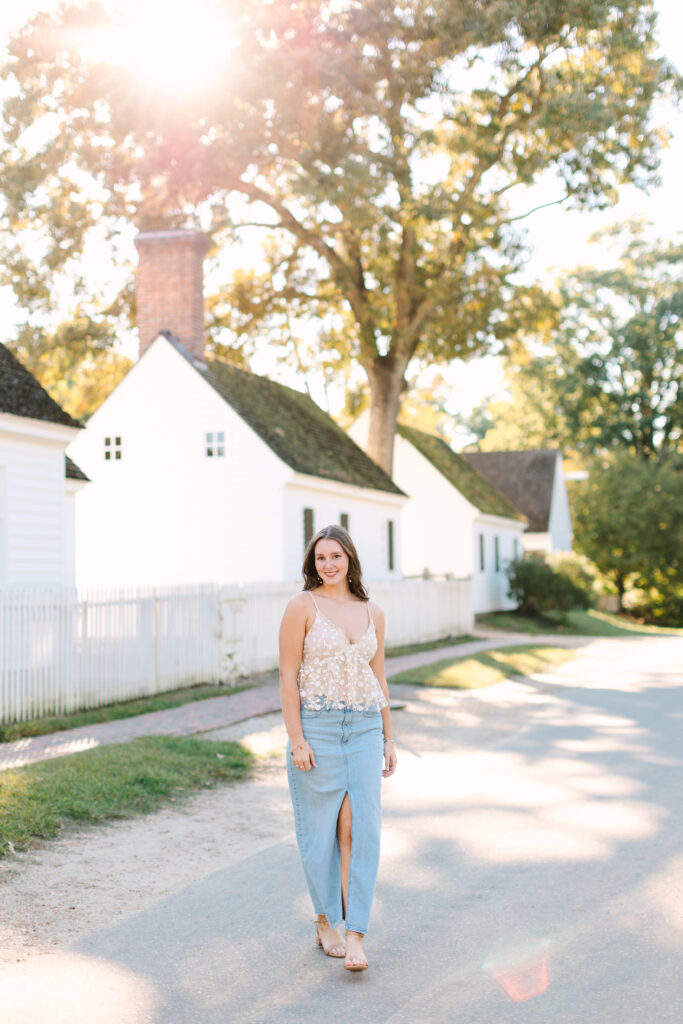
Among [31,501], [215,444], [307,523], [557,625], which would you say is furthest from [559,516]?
[31,501]

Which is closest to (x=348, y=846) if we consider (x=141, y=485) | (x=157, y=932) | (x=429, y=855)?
(x=157, y=932)

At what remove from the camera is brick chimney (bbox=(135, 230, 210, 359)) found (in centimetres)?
2341

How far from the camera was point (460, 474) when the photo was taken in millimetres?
39000

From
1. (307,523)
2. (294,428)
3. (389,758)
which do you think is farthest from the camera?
(294,428)

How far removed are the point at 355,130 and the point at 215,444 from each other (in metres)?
8.36

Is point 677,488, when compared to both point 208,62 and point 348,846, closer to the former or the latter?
point 208,62

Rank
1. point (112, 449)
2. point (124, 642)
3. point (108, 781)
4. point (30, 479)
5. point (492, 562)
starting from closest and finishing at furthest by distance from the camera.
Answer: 1. point (108, 781)
2. point (124, 642)
3. point (30, 479)
4. point (112, 449)
5. point (492, 562)

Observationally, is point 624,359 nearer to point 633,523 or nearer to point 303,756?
point 633,523

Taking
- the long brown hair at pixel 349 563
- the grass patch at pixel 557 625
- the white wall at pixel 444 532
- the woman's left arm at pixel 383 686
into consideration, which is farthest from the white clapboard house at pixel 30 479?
the white wall at pixel 444 532

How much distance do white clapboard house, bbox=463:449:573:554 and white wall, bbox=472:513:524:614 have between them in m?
4.65

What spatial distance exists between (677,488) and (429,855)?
40.2 m

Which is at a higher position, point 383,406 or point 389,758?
point 383,406

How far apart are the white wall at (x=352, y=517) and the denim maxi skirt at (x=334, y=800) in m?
17.8

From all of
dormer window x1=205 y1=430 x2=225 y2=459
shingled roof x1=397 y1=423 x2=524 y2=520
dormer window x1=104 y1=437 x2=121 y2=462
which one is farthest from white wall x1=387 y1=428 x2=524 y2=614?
dormer window x1=104 y1=437 x2=121 y2=462
